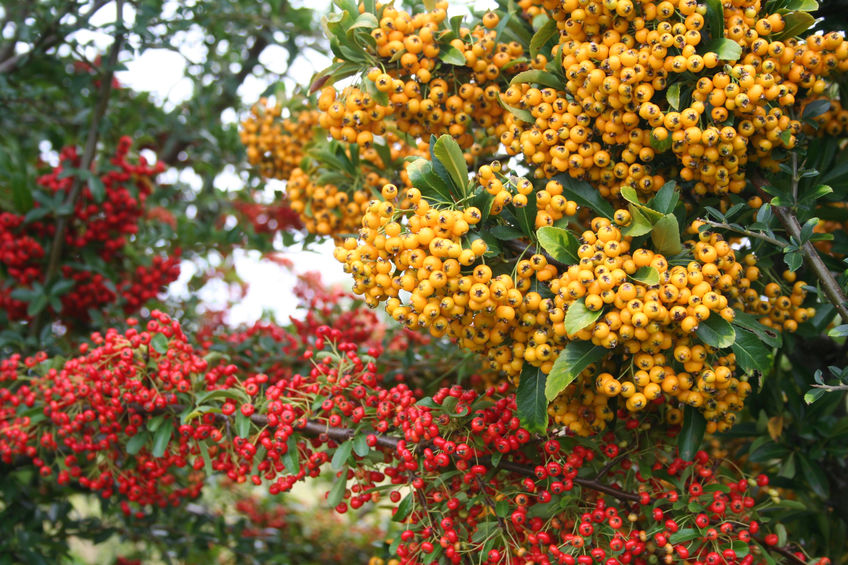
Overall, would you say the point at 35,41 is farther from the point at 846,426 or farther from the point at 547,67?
the point at 846,426

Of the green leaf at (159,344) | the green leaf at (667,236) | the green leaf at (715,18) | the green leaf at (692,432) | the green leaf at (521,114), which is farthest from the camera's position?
the green leaf at (159,344)

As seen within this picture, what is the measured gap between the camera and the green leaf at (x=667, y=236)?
5.51 feet

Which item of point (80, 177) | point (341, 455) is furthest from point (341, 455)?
point (80, 177)

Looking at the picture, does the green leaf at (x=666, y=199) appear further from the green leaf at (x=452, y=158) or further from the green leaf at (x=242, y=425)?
the green leaf at (x=242, y=425)

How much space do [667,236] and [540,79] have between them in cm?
64

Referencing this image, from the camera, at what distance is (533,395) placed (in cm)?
186

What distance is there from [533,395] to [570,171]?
663mm

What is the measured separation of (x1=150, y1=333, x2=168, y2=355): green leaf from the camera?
2.42 meters

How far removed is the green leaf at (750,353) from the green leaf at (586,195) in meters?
0.49

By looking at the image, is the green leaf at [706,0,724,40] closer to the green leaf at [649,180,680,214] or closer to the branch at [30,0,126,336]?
the green leaf at [649,180,680,214]

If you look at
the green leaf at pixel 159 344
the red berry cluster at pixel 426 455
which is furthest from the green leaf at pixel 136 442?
the green leaf at pixel 159 344

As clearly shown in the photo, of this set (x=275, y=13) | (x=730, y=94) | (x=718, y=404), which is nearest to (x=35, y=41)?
(x=275, y=13)

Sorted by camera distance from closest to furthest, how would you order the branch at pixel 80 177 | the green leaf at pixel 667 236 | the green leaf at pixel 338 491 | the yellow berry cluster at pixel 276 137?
the green leaf at pixel 667 236 → the green leaf at pixel 338 491 → the yellow berry cluster at pixel 276 137 → the branch at pixel 80 177

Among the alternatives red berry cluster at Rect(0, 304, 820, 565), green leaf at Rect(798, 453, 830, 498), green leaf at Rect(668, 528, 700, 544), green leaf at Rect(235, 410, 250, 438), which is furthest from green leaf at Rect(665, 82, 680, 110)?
green leaf at Rect(235, 410, 250, 438)
